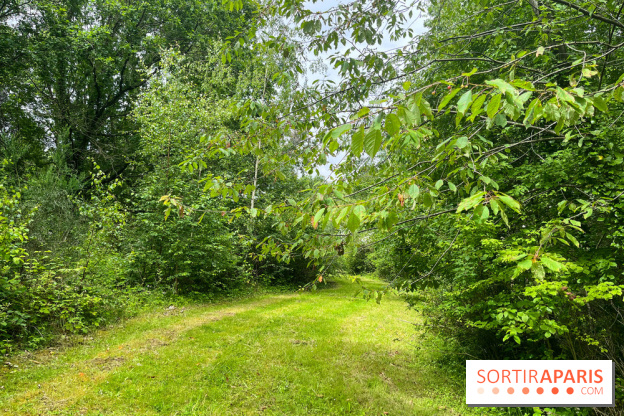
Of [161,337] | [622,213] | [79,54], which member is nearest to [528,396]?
[622,213]

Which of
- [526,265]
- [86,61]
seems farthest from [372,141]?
[86,61]

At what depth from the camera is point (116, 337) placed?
5.17 m

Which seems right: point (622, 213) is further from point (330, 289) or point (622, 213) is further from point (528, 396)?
point (330, 289)

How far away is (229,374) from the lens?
159 inches

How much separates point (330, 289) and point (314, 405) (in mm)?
10483

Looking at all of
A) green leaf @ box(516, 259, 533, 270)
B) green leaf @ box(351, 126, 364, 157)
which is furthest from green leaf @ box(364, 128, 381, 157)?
green leaf @ box(516, 259, 533, 270)

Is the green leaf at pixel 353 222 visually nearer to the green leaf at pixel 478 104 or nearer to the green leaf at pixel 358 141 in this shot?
the green leaf at pixel 358 141

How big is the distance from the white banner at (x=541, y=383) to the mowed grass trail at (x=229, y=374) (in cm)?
74

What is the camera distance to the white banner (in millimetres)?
2812

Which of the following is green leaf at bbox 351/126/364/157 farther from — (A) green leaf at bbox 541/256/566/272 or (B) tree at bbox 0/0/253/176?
(B) tree at bbox 0/0/253/176

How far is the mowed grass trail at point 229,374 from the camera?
328 centimetres

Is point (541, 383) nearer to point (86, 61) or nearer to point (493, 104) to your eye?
point (493, 104)

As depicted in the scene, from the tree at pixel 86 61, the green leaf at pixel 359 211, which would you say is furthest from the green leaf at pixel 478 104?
the tree at pixel 86 61

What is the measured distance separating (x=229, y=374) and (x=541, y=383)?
3.46 meters
